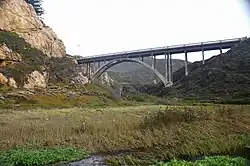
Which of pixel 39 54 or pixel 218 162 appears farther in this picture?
pixel 39 54

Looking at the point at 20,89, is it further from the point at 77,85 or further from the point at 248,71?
the point at 248,71

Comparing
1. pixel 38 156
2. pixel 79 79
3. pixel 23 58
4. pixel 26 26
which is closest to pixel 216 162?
pixel 38 156

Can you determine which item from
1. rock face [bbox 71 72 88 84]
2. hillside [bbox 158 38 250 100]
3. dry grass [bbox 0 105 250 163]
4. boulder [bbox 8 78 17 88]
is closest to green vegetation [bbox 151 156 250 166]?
dry grass [bbox 0 105 250 163]

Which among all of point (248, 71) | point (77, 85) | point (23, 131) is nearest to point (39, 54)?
point (77, 85)

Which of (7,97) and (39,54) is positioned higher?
(39,54)

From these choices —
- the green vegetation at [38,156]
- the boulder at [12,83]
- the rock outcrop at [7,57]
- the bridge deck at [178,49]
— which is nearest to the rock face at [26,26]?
the rock outcrop at [7,57]

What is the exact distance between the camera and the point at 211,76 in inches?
3359

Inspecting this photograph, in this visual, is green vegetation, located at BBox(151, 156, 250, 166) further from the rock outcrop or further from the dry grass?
the rock outcrop

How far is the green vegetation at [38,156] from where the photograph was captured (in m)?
14.2

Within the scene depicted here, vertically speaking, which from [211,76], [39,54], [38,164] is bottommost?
[38,164]

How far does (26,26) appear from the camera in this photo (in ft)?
324

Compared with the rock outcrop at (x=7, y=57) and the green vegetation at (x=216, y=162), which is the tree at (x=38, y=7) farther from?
the green vegetation at (x=216, y=162)

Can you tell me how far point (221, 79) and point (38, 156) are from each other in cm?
7024

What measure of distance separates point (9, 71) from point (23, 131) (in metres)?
56.6
